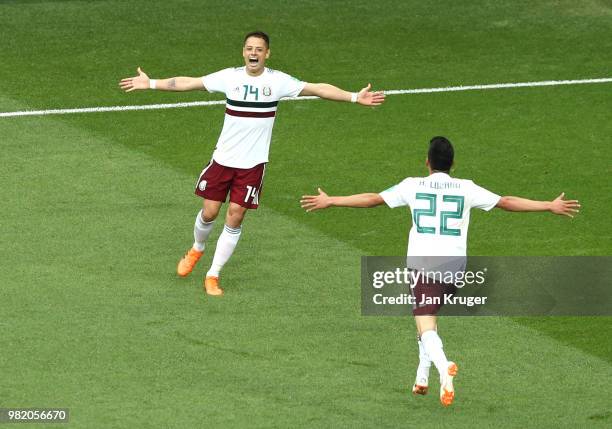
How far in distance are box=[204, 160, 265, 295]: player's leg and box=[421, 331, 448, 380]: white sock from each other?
10.9 ft

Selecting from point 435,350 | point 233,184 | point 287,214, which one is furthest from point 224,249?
point 435,350

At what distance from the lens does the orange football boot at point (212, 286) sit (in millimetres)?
16906

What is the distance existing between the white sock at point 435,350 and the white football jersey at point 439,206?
71cm

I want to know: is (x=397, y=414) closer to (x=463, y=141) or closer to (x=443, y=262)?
(x=443, y=262)

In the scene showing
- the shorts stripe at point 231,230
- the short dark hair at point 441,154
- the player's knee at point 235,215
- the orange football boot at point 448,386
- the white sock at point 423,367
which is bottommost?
the orange football boot at point 448,386

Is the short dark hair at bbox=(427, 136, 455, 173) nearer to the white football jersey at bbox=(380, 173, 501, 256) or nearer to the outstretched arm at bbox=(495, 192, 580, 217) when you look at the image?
the white football jersey at bbox=(380, 173, 501, 256)

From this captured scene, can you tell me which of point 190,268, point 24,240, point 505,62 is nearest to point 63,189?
point 24,240

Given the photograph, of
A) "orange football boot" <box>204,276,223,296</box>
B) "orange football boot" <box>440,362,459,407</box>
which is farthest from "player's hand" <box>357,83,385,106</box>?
"orange football boot" <box>440,362,459,407</box>

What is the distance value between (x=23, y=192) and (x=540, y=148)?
679 cm

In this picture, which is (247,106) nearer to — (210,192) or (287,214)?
(210,192)

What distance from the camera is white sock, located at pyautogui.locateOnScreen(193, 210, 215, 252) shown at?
1722 cm

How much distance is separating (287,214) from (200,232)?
225 centimetres

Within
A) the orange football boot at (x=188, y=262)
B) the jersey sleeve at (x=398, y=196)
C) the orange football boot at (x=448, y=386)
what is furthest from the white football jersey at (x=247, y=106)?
the orange football boot at (x=448, y=386)

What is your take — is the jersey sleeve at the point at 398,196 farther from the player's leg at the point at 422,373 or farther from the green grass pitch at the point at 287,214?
the green grass pitch at the point at 287,214
